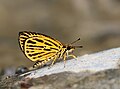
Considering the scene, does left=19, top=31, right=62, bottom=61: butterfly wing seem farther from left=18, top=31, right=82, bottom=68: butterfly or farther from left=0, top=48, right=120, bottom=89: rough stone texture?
left=0, top=48, right=120, bottom=89: rough stone texture

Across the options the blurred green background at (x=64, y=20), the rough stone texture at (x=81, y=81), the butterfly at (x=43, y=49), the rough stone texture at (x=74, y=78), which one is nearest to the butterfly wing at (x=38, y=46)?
the butterfly at (x=43, y=49)

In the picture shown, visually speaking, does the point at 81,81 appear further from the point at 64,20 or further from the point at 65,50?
the point at 64,20

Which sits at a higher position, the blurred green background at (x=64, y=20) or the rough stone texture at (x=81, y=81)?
the blurred green background at (x=64, y=20)

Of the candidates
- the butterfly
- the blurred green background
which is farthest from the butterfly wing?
the blurred green background

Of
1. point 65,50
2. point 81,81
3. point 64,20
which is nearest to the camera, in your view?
point 81,81

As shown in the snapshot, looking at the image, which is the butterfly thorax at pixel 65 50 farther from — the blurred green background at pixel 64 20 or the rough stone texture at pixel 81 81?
the blurred green background at pixel 64 20

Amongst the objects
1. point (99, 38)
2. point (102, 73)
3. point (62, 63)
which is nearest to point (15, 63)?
point (99, 38)

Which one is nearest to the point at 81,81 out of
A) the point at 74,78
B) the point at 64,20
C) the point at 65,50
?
the point at 74,78
